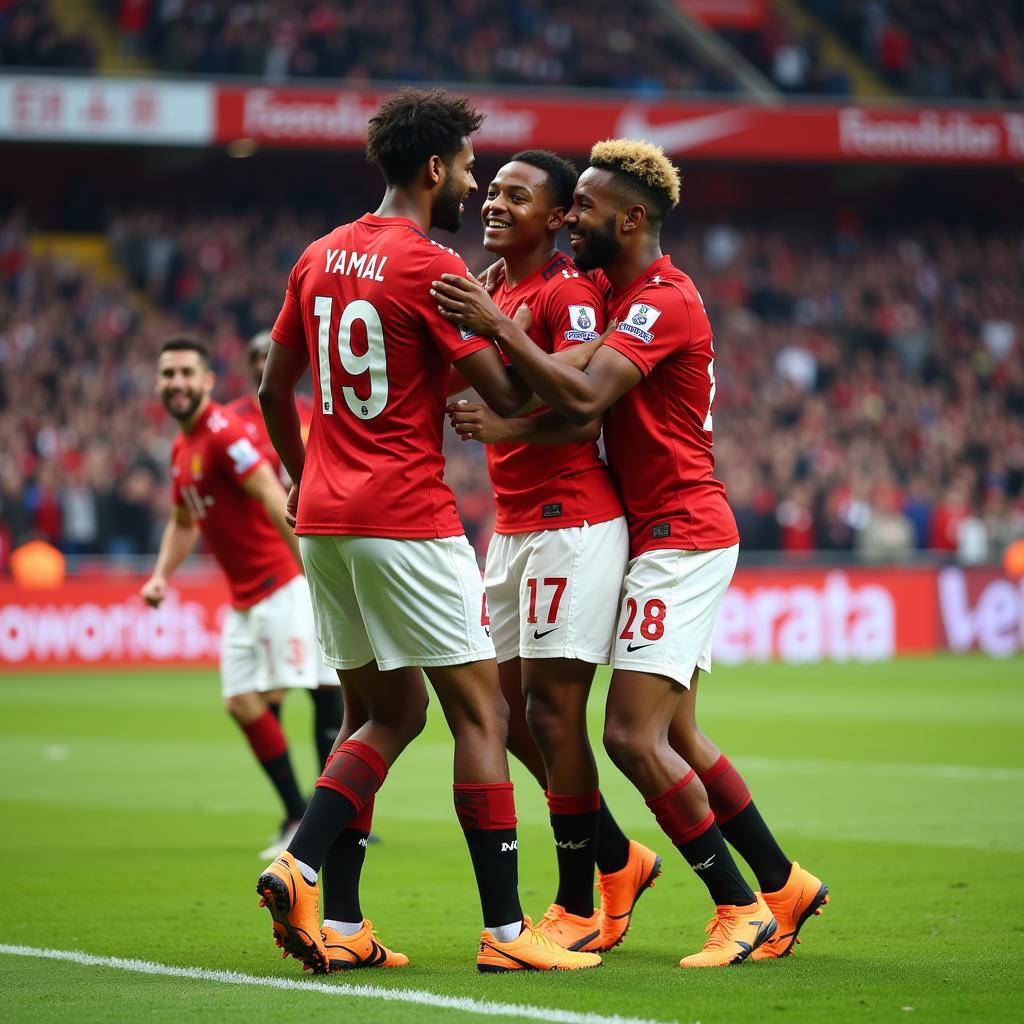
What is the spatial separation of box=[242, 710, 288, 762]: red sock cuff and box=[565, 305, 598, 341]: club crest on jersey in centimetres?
396

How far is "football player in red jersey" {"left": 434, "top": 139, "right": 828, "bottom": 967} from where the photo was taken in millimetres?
5547

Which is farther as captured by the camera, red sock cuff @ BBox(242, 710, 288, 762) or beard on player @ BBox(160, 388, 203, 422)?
beard on player @ BBox(160, 388, 203, 422)

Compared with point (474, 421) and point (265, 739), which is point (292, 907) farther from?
point (265, 739)

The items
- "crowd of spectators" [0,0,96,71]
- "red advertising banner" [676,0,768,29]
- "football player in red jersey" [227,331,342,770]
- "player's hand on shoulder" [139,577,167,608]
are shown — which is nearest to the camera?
"football player in red jersey" [227,331,342,770]

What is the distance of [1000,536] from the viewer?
80.9 ft

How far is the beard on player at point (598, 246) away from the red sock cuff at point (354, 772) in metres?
1.76

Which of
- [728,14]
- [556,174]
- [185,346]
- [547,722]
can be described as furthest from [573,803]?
[728,14]

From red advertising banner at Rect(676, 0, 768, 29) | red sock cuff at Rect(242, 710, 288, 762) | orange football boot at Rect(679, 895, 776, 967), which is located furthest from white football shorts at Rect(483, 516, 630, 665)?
red advertising banner at Rect(676, 0, 768, 29)

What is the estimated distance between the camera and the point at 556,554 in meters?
5.70

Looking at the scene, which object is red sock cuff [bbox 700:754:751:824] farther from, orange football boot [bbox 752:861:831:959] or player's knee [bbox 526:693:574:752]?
player's knee [bbox 526:693:574:752]

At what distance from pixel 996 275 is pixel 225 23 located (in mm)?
15756

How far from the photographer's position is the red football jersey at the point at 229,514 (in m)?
9.12

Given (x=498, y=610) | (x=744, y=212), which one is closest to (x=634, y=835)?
(x=498, y=610)

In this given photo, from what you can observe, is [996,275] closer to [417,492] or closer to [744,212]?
[744,212]
